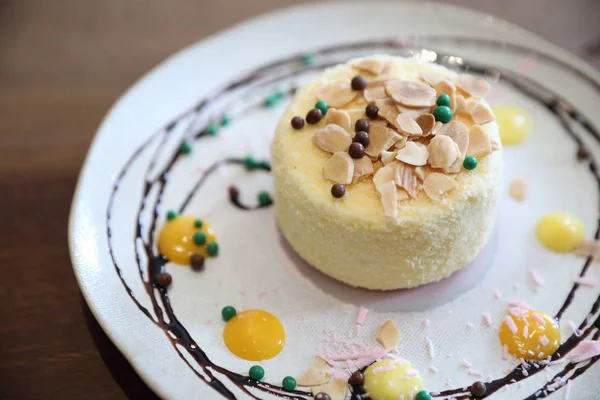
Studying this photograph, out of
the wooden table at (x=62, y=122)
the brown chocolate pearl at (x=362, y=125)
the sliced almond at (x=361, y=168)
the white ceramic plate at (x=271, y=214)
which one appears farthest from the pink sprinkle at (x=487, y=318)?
the wooden table at (x=62, y=122)

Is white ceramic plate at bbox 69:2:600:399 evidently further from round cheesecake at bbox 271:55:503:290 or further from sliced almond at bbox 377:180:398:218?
sliced almond at bbox 377:180:398:218

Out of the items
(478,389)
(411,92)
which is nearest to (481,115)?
(411,92)

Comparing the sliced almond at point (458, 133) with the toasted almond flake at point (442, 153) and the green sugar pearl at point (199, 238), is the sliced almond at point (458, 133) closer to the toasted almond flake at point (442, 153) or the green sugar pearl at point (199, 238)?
the toasted almond flake at point (442, 153)

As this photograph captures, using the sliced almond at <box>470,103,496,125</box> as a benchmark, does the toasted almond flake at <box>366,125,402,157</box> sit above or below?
below

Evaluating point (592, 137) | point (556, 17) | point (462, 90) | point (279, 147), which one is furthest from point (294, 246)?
point (556, 17)

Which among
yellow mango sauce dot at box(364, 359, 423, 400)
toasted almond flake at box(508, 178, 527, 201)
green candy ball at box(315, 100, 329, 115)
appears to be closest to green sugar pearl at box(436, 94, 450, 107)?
green candy ball at box(315, 100, 329, 115)
